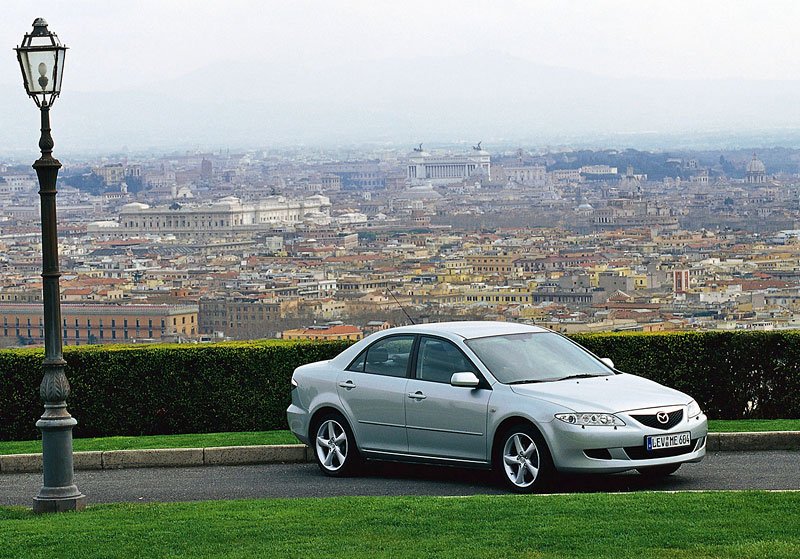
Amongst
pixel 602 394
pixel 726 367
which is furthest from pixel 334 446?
pixel 726 367

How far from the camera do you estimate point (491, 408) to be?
423 inches

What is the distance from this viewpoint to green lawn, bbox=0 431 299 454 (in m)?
13.8

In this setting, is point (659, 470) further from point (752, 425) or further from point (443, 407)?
point (752, 425)

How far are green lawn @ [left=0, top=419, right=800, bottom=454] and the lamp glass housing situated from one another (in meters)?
4.54

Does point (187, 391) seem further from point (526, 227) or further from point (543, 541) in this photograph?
point (526, 227)

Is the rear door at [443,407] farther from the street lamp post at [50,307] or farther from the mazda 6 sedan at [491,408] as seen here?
the street lamp post at [50,307]

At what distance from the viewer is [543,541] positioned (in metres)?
7.78

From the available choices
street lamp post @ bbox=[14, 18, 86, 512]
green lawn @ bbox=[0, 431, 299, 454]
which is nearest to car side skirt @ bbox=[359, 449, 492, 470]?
green lawn @ bbox=[0, 431, 299, 454]

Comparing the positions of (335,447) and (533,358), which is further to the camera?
(335,447)

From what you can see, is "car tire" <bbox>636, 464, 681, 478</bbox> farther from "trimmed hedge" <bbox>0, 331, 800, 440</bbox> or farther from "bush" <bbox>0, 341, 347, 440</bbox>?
"bush" <bbox>0, 341, 347, 440</bbox>

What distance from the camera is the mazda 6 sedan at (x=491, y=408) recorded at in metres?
10.3

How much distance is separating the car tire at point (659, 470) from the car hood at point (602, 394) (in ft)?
1.49

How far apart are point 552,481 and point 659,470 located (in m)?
0.99

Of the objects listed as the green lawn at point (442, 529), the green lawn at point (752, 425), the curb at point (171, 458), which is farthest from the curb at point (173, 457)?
the green lawn at point (442, 529)
